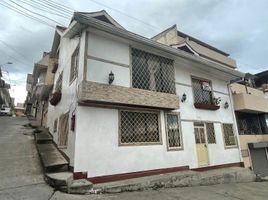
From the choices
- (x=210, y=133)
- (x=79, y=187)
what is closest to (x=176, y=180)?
(x=79, y=187)

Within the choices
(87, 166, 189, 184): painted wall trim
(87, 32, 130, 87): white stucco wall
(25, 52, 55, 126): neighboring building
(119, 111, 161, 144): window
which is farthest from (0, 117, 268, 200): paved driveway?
(25, 52, 55, 126): neighboring building

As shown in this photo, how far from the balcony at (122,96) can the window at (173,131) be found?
56 centimetres

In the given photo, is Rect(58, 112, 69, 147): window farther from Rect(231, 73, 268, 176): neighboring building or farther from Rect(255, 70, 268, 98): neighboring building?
Rect(255, 70, 268, 98): neighboring building

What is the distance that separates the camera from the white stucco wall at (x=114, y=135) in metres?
6.29

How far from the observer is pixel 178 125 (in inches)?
348

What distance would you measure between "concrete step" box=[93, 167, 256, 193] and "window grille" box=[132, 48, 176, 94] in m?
3.49

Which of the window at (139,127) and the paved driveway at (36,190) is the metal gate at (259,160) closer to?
the paved driveway at (36,190)

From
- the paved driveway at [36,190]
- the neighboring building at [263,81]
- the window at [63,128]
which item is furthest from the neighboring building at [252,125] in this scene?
the window at [63,128]

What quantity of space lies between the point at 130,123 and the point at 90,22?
3.77m

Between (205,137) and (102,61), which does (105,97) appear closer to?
(102,61)

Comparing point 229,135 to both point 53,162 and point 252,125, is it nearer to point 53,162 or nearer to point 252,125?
point 252,125

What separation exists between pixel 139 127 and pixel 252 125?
11.3 meters

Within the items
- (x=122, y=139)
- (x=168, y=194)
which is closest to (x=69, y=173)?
(x=122, y=139)

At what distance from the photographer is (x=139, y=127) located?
7.68m
